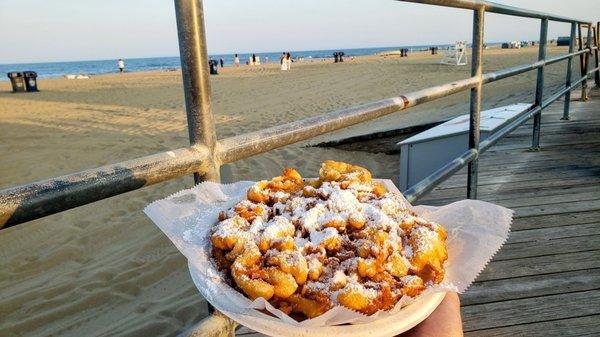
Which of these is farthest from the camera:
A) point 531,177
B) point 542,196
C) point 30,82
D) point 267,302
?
point 30,82

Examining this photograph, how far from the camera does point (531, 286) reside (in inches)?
76.8

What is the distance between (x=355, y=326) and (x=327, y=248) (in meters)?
0.14

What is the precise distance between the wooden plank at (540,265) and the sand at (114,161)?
1.95m

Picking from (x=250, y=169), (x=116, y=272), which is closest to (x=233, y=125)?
(x=250, y=169)

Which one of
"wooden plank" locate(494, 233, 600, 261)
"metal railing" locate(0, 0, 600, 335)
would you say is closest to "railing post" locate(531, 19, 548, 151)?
"wooden plank" locate(494, 233, 600, 261)

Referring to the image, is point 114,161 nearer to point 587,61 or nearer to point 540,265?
point 540,265

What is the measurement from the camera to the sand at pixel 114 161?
318 centimetres

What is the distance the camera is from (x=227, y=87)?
17594 mm

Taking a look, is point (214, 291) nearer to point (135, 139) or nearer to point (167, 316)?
point (167, 316)

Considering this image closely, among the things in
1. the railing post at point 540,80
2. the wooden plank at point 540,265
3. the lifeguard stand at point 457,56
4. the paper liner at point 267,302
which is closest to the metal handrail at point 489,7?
the railing post at point 540,80

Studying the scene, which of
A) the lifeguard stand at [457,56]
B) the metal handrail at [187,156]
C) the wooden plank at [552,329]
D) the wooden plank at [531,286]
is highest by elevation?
the lifeguard stand at [457,56]

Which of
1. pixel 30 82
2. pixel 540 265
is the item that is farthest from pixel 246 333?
pixel 30 82

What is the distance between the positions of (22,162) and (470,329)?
7360mm

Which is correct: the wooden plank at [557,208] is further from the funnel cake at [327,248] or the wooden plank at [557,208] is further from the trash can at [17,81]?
the trash can at [17,81]
